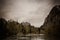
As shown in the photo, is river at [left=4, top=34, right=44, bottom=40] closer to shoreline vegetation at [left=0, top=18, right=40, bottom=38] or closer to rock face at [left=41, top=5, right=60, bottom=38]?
shoreline vegetation at [left=0, top=18, right=40, bottom=38]

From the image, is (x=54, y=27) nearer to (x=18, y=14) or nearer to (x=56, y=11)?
(x=56, y=11)

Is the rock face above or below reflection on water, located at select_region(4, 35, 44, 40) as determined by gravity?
above

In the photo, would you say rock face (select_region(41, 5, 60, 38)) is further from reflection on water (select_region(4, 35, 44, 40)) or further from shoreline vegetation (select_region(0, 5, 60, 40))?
reflection on water (select_region(4, 35, 44, 40))

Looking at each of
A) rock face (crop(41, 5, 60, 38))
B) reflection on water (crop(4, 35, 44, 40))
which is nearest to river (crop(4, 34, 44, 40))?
reflection on water (crop(4, 35, 44, 40))

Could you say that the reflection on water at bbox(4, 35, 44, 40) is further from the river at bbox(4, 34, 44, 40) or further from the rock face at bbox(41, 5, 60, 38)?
the rock face at bbox(41, 5, 60, 38)

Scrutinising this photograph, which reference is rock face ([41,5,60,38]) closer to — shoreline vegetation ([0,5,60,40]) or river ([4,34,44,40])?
shoreline vegetation ([0,5,60,40])

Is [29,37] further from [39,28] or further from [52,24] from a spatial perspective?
[52,24]

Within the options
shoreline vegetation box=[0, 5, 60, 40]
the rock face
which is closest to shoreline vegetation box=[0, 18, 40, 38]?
shoreline vegetation box=[0, 5, 60, 40]

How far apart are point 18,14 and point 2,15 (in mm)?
448

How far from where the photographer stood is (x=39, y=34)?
3994 mm

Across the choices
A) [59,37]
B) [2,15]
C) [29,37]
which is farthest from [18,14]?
[59,37]

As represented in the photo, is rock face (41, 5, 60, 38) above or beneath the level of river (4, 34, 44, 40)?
above

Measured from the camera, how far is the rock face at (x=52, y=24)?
12.9ft

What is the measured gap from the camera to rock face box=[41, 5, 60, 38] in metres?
3.95
